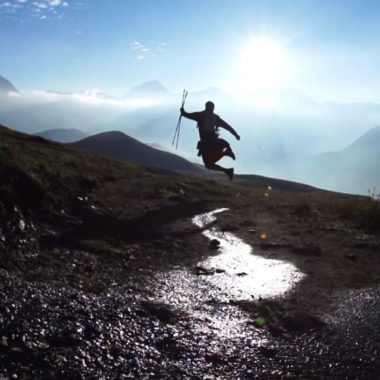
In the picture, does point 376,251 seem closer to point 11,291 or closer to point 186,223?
point 186,223

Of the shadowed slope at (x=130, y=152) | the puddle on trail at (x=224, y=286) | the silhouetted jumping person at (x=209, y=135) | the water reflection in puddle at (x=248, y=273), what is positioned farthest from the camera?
the shadowed slope at (x=130, y=152)

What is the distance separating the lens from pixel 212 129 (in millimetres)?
15562

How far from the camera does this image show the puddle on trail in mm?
4863

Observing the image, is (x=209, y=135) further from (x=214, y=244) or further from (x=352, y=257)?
(x=352, y=257)

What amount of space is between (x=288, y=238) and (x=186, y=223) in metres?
3.01

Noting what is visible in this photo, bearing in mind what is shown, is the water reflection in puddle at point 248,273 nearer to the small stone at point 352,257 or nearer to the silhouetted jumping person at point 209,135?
the small stone at point 352,257

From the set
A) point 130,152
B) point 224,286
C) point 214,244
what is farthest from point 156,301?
point 130,152

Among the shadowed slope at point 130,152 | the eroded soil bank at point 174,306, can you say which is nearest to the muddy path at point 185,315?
the eroded soil bank at point 174,306

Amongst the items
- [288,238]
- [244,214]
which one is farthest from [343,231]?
[244,214]

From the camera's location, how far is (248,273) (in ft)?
23.6

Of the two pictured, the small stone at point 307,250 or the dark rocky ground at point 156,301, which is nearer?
the dark rocky ground at point 156,301

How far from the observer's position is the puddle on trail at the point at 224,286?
4.86 metres

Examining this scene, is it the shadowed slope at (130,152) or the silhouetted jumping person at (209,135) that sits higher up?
the shadowed slope at (130,152)

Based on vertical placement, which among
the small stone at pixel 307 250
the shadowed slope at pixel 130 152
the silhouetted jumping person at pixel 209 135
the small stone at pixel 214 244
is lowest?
the small stone at pixel 214 244
